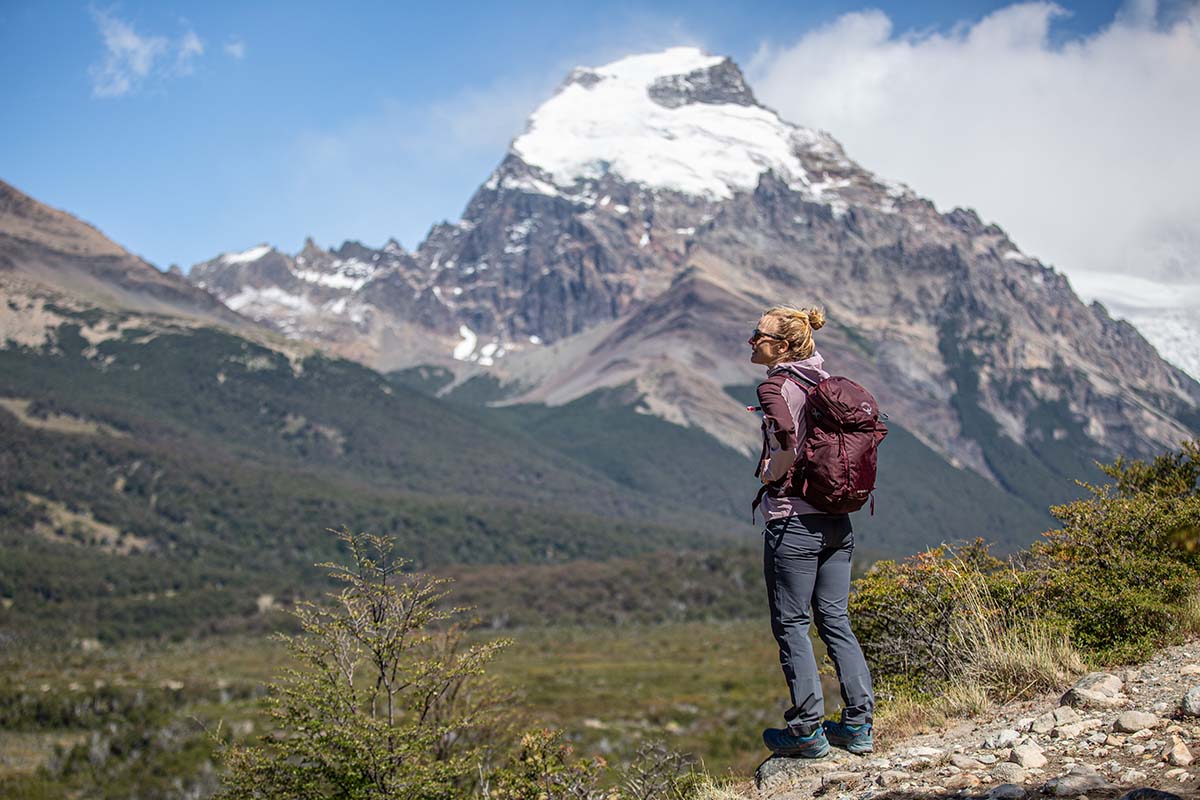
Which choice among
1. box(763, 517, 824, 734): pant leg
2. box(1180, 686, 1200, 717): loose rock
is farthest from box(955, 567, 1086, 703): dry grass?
box(763, 517, 824, 734): pant leg

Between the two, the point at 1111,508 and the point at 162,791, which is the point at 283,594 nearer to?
the point at 162,791

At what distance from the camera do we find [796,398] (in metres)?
7.78

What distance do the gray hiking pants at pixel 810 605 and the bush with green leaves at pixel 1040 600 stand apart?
197cm

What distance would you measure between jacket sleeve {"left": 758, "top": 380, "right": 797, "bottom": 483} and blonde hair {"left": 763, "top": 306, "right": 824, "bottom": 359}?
0.53 metres

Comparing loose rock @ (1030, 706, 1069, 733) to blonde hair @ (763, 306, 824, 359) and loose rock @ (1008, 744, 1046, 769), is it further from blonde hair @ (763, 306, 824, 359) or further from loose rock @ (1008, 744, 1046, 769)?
blonde hair @ (763, 306, 824, 359)

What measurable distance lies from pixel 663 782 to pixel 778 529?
3318mm

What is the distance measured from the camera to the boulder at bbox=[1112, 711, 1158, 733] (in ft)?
22.5

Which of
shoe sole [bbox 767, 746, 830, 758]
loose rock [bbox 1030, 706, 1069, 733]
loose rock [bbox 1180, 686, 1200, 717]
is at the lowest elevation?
shoe sole [bbox 767, 746, 830, 758]

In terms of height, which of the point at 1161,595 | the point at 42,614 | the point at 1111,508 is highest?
the point at 1111,508

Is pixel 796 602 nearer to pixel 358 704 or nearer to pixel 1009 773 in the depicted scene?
pixel 1009 773

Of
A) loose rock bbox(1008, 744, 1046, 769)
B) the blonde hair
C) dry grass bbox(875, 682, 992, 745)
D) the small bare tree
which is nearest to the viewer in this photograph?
loose rock bbox(1008, 744, 1046, 769)

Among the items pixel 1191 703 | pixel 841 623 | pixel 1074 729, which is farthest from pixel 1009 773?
pixel 841 623

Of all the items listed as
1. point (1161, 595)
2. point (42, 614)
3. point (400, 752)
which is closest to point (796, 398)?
point (1161, 595)

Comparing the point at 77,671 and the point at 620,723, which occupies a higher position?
the point at 620,723
